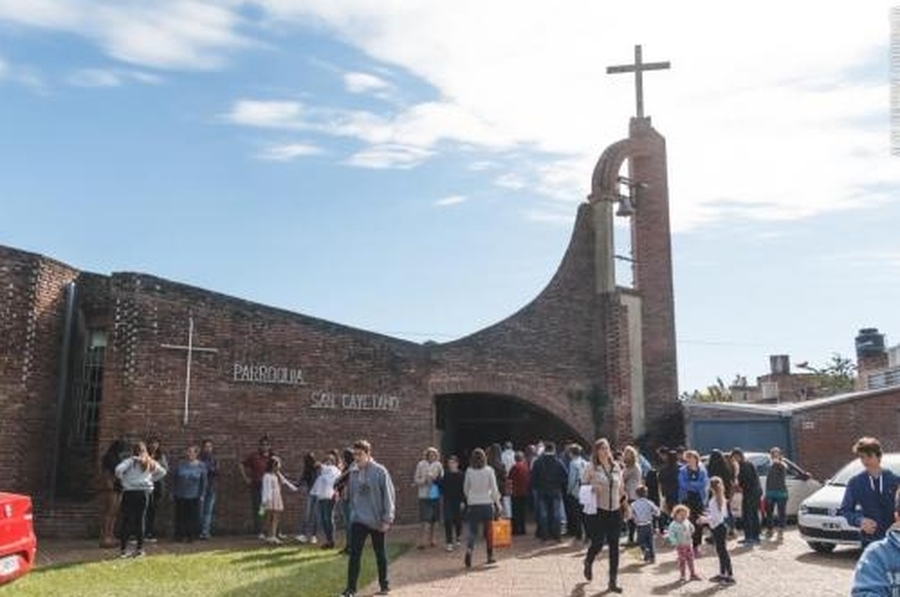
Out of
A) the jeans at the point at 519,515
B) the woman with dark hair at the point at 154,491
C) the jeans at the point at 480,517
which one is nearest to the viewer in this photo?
the jeans at the point at 480,517

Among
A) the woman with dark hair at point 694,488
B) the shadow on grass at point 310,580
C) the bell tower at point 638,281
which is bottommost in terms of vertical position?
the shadow on grass at point 310,580

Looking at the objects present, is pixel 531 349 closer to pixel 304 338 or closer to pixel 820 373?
pixel 304 338

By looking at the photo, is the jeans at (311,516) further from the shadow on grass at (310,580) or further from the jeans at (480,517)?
the jeans at (480,517)

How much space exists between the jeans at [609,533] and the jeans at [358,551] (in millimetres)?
2563

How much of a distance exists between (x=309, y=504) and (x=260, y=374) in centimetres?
274

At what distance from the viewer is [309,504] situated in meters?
15.1

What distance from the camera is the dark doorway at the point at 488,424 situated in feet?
73.3

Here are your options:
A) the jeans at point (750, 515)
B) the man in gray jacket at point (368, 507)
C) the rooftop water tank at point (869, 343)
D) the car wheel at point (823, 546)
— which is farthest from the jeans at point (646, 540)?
the rooftop water tank at point (869, 343)

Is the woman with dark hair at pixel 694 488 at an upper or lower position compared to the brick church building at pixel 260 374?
lower

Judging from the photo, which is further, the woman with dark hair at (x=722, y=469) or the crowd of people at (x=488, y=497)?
the woman with dark hair at (x=722, y=469)

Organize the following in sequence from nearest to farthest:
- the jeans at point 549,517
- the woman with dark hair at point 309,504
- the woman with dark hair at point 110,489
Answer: the woman with dark hair at point 110,489 → the woman with dark hair at point 309,504 → the jeans at point 549,517

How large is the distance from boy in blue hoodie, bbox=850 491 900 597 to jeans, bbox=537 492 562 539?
12.3 m

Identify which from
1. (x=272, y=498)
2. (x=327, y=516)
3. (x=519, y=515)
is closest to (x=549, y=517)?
(x=519, y=515)

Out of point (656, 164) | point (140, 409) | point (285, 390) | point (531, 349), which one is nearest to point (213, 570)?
point (140, 409)
